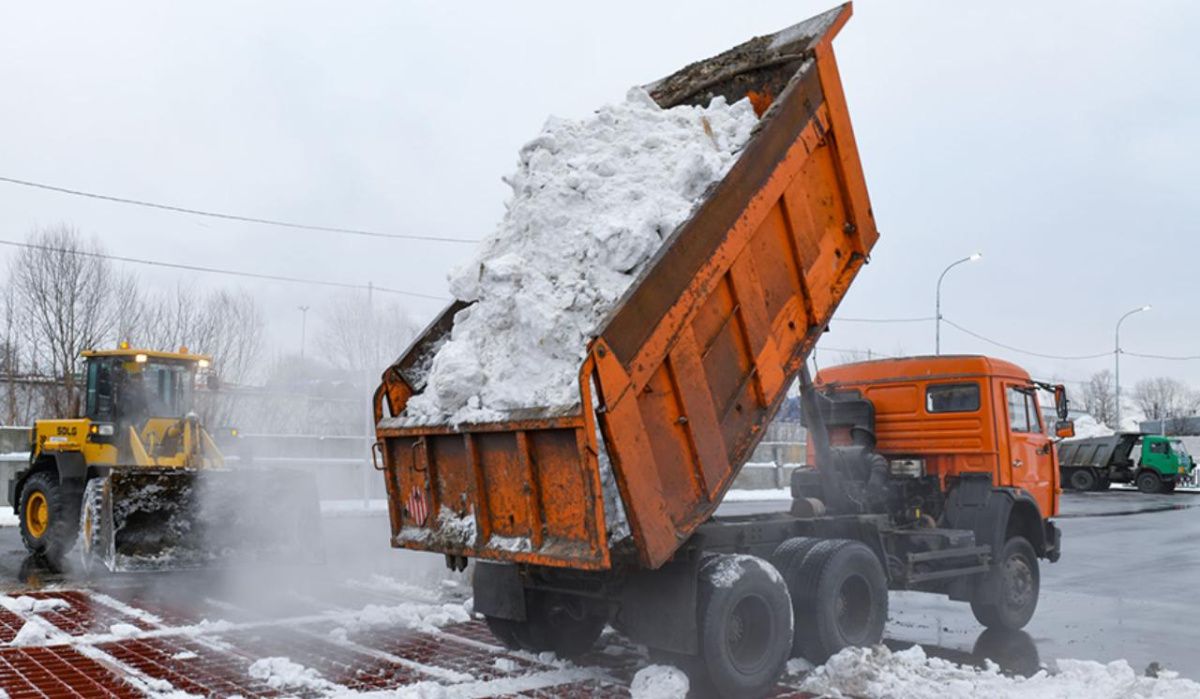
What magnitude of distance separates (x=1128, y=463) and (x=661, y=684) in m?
35.6

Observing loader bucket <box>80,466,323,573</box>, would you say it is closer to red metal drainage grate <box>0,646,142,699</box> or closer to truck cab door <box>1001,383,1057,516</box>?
red metal drainage grate <box>0,646,142,699</box>

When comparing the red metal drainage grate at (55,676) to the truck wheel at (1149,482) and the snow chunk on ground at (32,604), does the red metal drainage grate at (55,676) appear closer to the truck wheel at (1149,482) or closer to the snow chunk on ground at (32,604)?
the snow chunk on ground at (32,604)

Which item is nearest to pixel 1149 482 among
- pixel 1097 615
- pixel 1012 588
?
pixel 1097 615

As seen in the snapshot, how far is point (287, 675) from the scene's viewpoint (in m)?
6.50

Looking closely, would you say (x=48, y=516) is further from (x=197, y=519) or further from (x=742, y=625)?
(x=742, y=625)

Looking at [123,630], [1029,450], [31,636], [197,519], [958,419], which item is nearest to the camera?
[31,636]

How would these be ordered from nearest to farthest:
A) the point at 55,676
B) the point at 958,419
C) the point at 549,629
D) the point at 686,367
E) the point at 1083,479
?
1. the point at 686,367
2. the point at 55,676
3. the point at 549,629
4. the point at 958,419
5. the point at 1083,479

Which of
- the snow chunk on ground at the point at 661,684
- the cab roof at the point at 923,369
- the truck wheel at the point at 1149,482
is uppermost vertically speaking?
the cab roof at the point at 923,369

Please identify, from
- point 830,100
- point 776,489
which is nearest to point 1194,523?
point 776,489

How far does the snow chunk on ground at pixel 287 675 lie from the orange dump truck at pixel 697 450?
107 cm

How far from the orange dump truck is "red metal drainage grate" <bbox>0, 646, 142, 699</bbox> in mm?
2020

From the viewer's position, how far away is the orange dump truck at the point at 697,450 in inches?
213

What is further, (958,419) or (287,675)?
(958,419)

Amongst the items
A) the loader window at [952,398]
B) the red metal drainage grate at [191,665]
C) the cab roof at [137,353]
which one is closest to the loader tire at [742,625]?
the red metal drainage grate at [191,665]
